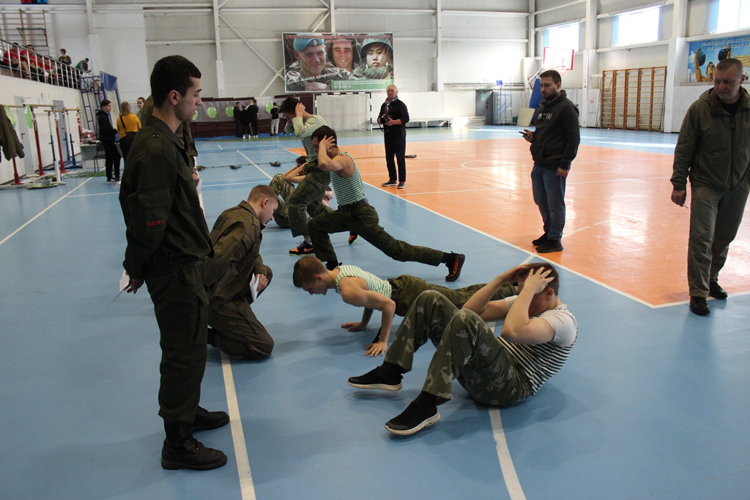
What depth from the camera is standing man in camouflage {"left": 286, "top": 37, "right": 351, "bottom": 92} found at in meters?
32.4

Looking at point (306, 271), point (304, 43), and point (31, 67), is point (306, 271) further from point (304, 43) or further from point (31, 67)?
point (304, 43)

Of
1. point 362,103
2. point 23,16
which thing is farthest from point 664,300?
point 23,16

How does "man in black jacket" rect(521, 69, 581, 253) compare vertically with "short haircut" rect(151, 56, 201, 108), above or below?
below

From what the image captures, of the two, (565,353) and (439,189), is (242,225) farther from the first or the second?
(439,189)

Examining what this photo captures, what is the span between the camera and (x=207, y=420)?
3.35 m

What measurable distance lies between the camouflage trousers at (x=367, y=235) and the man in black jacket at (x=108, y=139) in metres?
9.97

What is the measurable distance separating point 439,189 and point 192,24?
25.5m

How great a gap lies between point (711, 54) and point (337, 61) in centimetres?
1923

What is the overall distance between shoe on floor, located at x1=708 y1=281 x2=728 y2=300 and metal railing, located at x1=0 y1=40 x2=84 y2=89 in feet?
58.7

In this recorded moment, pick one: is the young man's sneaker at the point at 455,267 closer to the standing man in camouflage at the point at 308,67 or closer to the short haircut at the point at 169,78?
the short haircut at the point at 169,78

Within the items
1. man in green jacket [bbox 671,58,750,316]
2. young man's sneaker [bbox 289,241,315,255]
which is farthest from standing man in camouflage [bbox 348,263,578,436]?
young man's sneaker [bbox 289,241,315,255]

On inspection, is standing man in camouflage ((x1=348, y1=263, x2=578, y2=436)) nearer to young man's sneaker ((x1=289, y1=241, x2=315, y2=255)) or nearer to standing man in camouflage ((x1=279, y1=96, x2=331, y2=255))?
standing man in camouflage ((x1=279, y1=96, x2=331, y2=255))

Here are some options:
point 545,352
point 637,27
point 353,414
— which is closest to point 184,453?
point 353,414

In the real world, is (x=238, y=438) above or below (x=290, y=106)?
below
